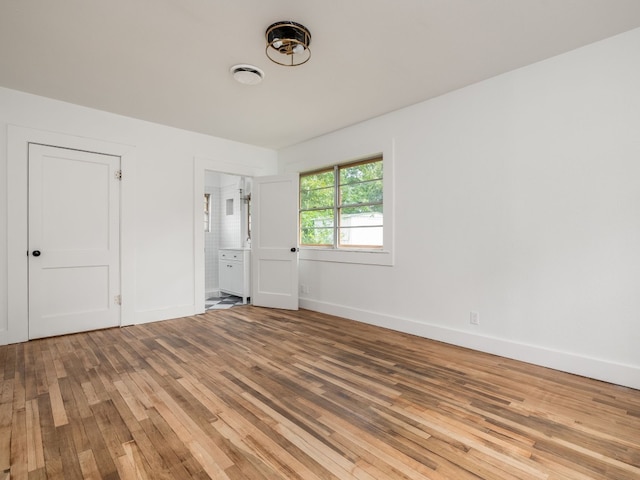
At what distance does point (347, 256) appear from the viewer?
4445 mm

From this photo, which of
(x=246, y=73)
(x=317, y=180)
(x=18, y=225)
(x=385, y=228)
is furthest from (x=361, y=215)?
(x=18, y=225)

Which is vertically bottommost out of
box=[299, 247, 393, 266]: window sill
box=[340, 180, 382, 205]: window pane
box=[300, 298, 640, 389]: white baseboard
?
box=[300, 298, 640, 389]: white baseboard

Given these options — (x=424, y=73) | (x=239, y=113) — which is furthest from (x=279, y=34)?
(x=239, y=113)

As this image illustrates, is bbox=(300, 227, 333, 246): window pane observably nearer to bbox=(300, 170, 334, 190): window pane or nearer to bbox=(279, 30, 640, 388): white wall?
bbox=(300, 170, 334, 190): window pane

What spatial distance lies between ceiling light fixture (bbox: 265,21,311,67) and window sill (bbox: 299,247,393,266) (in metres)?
2.33

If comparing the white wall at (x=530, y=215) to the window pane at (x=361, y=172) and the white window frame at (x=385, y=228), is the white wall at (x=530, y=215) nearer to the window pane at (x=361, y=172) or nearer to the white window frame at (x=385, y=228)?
the white window frame at (x=385, y=228)

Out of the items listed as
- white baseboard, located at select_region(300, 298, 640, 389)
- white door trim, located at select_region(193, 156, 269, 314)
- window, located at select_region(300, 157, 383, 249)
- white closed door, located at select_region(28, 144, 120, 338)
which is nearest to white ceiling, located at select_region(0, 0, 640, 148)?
white closed door, located at select_region(28, 144, 120, 338)

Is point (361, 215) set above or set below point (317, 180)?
below

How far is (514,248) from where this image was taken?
2963 millimetres

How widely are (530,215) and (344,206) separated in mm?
2317

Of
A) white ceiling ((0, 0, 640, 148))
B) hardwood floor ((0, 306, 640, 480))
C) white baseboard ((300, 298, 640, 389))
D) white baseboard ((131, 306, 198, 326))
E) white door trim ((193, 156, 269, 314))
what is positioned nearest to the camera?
hardwood floor ((0, 306, 640, 480))

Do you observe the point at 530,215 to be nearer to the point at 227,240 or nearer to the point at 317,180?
the point at 317,180

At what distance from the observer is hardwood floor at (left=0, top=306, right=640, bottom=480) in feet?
5.13

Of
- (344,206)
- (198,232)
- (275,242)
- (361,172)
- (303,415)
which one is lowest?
(303,415)
